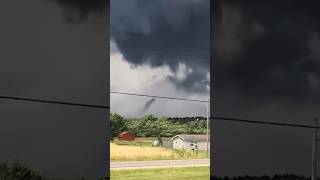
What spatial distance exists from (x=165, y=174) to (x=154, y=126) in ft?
1.93

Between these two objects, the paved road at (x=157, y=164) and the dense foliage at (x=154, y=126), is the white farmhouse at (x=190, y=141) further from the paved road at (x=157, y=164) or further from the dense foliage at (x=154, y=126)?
the paved road at (x=157, y=164)

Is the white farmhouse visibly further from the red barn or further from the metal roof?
the red barn

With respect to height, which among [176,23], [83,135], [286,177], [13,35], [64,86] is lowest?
[286,177]

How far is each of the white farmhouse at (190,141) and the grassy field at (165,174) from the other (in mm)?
259

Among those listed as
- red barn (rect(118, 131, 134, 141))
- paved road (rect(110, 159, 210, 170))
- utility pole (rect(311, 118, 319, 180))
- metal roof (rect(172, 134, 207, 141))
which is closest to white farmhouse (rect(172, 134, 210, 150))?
metal roof (rect(172, 134, 207, 141))

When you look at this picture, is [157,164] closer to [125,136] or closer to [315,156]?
[125,136]

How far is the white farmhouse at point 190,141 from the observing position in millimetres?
5656

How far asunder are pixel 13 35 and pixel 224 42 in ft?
8.02

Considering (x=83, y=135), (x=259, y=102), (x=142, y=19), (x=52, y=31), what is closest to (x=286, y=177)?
(x=259, y=102)

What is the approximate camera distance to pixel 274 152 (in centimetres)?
582

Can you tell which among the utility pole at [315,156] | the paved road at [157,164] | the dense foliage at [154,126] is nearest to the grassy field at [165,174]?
the paved road at [157,164]

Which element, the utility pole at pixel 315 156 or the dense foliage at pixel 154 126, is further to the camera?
the utility pole at pixel 315 156

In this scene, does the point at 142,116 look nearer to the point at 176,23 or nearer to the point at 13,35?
the point at 176,23

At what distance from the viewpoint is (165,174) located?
222 inches
